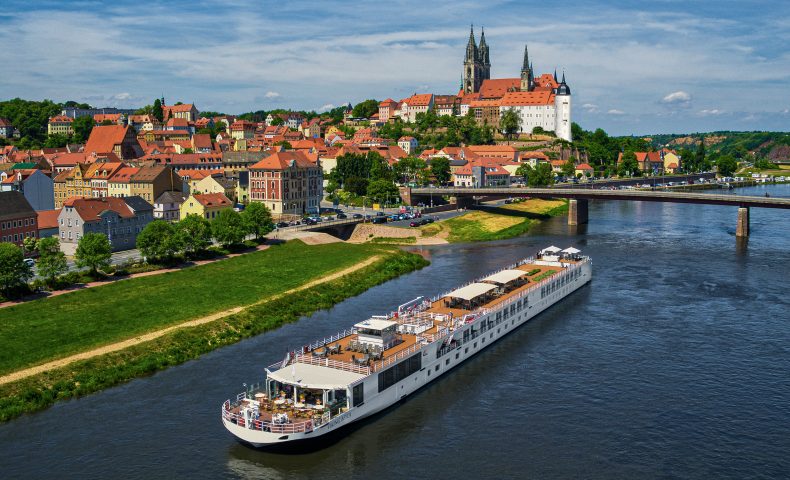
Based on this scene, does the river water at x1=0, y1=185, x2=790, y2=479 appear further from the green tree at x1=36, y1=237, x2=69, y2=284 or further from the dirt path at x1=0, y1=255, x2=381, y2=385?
the green tree at x1=36, y1=237, x2=69, y2=284

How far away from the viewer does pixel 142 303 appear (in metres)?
70.6

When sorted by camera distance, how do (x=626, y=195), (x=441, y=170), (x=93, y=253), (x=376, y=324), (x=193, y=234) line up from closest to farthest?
(x=376, y=324) → (x=93, y=253) → (x=193, y=234) → (x=626, y=195) → (x=441, y=170)

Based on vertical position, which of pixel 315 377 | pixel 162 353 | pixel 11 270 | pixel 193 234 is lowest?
pixel 162 353

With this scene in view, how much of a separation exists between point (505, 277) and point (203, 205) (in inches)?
2355

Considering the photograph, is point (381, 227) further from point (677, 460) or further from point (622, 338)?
point (677, 460)

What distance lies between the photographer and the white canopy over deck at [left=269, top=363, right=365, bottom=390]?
44188mm

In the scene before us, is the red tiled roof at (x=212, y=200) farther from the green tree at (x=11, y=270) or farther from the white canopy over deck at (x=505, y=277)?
the white canopy over deck at (x=505, y=277)

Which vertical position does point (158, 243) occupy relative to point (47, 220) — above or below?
below

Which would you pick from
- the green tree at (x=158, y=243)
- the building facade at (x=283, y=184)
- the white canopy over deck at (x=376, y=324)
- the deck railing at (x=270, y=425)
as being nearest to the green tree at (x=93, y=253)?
the green tree at (x=158, y=243)

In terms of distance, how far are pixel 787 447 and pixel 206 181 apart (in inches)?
4427

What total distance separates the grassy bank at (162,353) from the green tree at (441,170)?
9938 centimetres

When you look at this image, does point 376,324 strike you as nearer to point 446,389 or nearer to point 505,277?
point 446,389

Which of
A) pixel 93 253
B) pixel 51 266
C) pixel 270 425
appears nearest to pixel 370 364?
pixel 270 425

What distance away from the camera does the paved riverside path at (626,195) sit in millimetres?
118812
